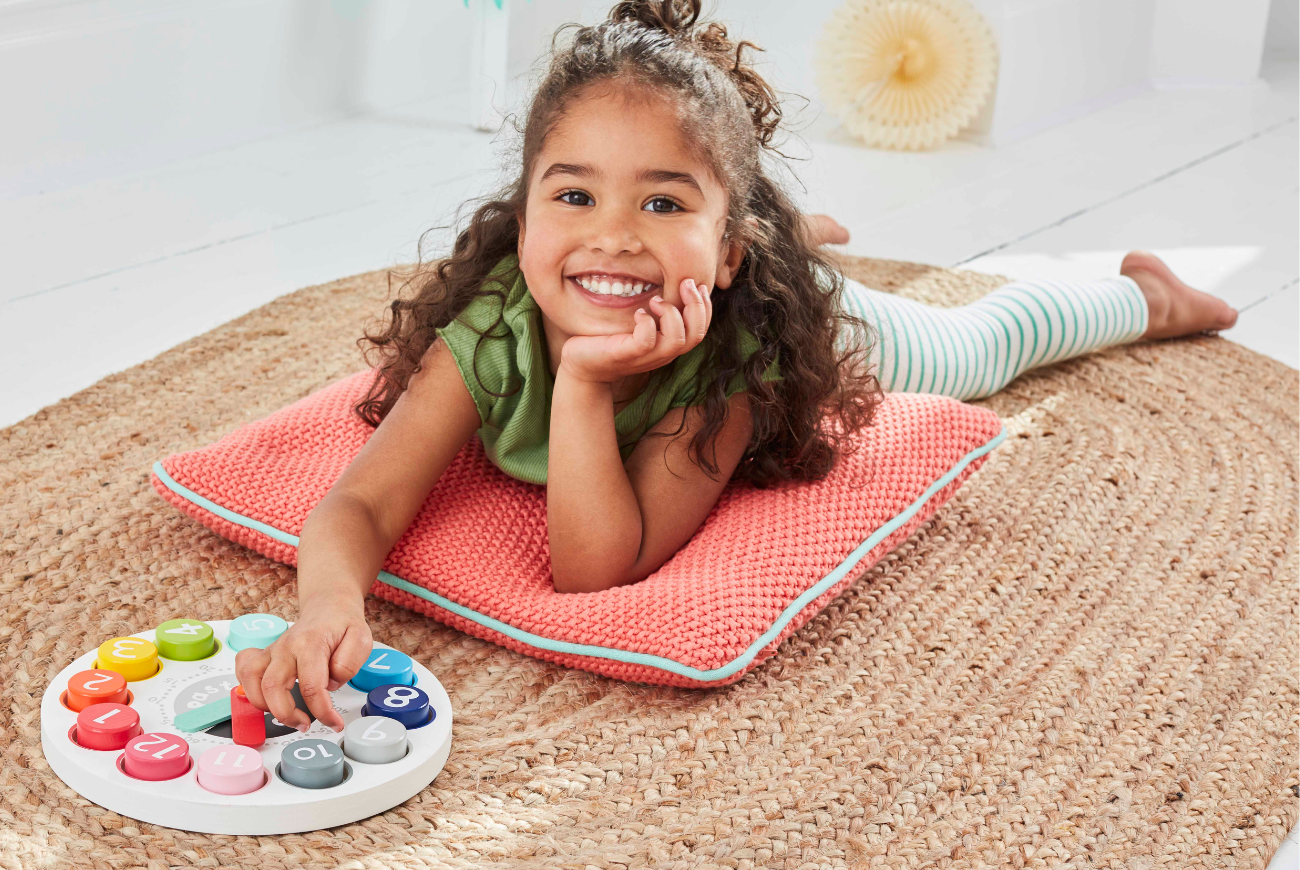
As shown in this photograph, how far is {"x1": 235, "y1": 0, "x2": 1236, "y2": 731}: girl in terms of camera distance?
830mm

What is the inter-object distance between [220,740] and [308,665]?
0.19 feet

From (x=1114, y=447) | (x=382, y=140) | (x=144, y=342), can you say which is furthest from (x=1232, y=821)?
(x=382, y=140)

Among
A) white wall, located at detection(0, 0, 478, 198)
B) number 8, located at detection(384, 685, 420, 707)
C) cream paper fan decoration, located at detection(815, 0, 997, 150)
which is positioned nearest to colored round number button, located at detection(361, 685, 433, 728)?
number 8, located at detection(384, 685, 420, 707)

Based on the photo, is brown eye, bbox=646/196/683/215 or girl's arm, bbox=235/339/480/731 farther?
brown eye, bbox=646/196/683/215

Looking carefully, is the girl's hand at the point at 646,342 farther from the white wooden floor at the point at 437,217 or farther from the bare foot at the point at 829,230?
the bare foot at the point at 829,230

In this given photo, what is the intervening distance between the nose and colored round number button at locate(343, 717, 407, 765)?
0.31 metres

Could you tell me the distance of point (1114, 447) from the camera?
1.18 meters

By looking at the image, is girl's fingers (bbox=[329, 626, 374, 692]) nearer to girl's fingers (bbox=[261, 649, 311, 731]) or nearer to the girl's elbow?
girl's fingers (bbox=[261, 649, 311, 731])

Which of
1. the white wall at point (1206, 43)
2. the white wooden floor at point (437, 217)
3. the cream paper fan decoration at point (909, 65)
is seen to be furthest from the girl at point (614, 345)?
the white wall at point (1206, 43)

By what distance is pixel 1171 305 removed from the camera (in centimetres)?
142

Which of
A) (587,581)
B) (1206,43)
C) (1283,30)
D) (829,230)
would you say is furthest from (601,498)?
(1283,30)

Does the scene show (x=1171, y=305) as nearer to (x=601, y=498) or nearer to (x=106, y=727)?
(x=601, y=498)

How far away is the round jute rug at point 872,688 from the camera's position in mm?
691

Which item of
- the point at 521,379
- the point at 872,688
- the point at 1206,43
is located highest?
the point at 1206,43
